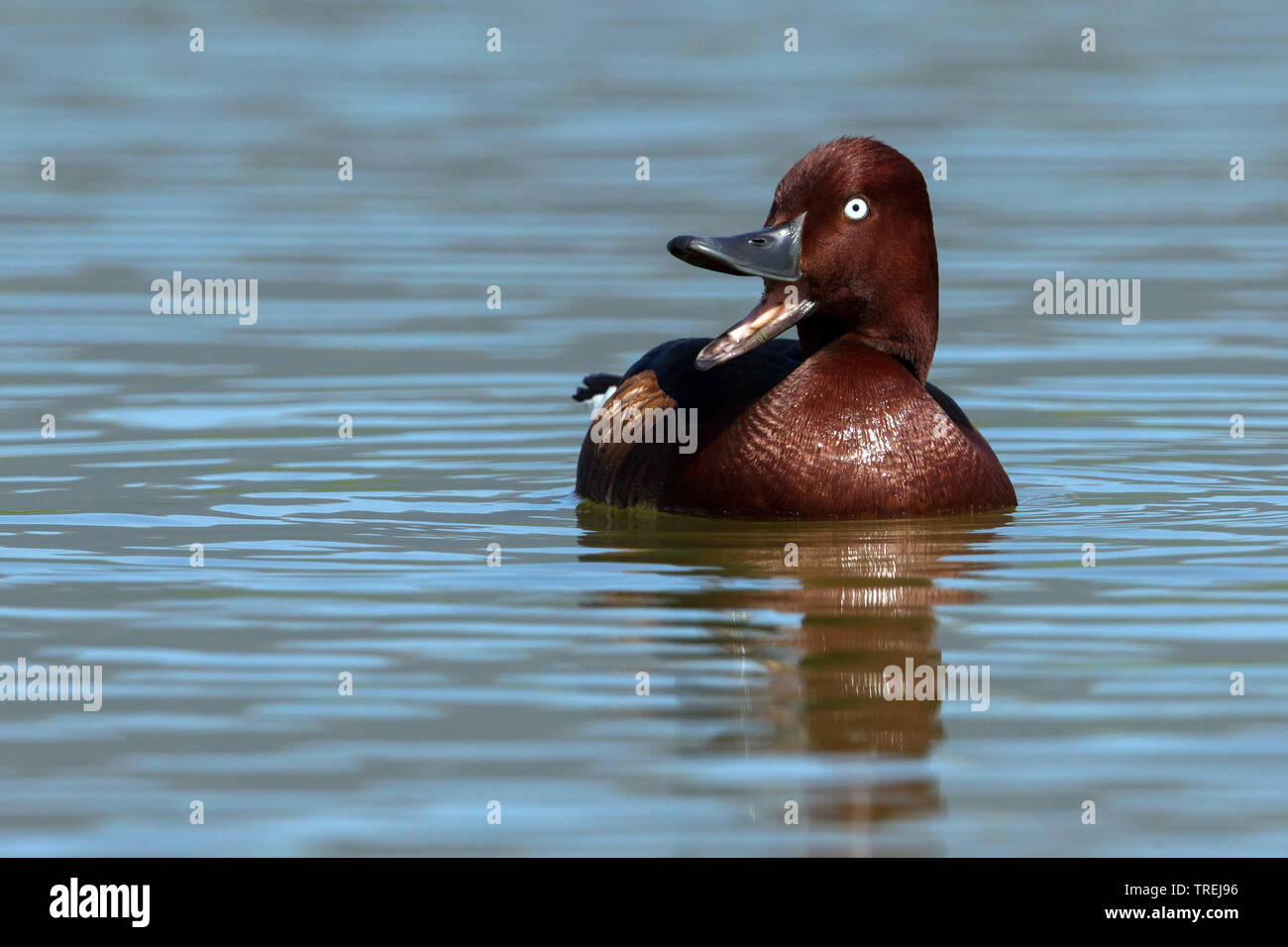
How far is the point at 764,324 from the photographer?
9.66 m

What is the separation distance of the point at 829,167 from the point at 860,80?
15.1m

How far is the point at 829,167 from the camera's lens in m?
9.63

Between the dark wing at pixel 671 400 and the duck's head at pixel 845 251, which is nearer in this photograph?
the duck's head at pixel 845 251

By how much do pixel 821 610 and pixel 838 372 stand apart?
1.72 meters

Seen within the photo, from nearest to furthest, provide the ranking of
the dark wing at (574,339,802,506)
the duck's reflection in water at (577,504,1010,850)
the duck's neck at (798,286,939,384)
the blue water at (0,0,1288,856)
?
the blue water at (0,0,1288,856), the duck's reflection in water at (577,504,1010,850), the duck's neck at (798,286,939,384), the dark wing at (574,339,802,506)

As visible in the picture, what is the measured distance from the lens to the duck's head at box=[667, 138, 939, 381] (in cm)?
960

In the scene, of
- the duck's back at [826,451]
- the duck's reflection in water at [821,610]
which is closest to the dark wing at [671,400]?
the duck's back at [826,451]

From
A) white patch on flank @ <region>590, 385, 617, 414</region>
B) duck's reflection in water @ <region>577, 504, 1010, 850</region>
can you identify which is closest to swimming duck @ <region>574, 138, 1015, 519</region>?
duck's reflection in water @ <region>577, 504, 1010, 850</region>

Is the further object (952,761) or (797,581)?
(797,581)

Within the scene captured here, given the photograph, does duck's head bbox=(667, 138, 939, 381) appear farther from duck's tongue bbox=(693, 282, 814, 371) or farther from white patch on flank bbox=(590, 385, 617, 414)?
white patch on flank bbox=(590, 385, 617, 414)

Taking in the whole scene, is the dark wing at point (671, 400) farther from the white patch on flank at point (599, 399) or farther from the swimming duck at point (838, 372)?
the white patch on flank at point (599, 399)

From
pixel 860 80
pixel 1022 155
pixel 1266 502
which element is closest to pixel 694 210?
pixel 1022 155

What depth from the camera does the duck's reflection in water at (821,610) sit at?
6.58 meters
